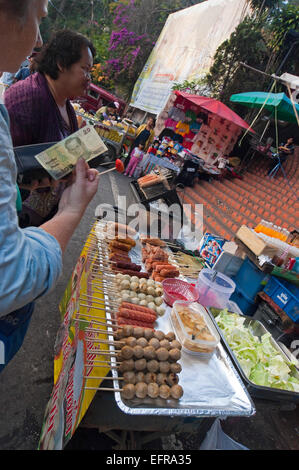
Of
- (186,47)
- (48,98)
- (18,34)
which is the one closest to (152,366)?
(18,34)

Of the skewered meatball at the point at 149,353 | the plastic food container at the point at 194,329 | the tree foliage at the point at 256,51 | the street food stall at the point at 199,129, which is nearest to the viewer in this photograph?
the skewered meatball at the point at 149,353

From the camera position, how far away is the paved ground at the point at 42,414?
2.33 meters

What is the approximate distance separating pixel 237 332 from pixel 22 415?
2189mm

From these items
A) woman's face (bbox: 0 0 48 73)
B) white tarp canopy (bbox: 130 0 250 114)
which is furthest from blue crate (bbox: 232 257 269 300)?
white tarp canopy (bbox: 130 0 250 114)

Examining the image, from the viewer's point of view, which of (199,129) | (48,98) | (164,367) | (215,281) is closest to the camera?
(164,367)

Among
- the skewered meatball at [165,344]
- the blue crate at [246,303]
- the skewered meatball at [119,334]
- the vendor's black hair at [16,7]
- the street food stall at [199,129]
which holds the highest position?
the street food stall at [199,129]

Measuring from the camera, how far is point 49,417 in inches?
81.9

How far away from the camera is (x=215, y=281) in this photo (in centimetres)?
330

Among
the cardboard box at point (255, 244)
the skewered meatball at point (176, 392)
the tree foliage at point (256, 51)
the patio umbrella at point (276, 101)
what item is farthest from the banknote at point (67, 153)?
the tree foliage at point (256, 51)

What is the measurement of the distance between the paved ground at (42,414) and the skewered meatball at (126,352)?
1069 mm

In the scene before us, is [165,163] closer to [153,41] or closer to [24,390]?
[24,390]

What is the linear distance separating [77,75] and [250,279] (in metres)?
3.47

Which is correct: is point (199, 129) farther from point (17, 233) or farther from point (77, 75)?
point (17, 233)

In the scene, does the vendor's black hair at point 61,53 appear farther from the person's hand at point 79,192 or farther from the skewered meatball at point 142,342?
the skewered meatball at point 142,342
